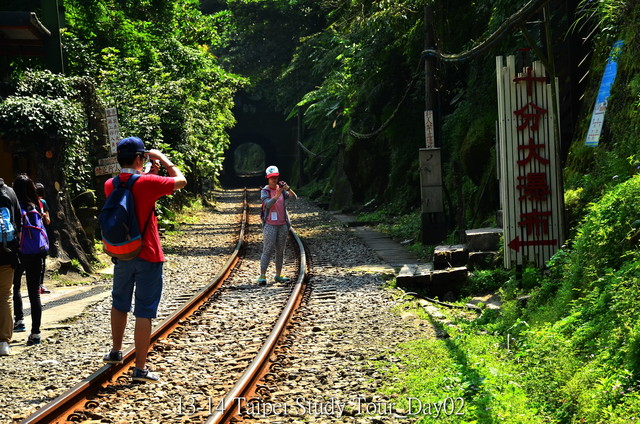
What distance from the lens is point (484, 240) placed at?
1143cm

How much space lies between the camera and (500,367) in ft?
20.5

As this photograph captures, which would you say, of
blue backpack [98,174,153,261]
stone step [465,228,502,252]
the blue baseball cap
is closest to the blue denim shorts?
blue backpack [98,174,153,261]

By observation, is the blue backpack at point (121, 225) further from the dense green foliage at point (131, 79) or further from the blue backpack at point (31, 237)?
the dense green foliage at point (131, 79)

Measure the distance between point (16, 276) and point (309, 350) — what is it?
3503 mm

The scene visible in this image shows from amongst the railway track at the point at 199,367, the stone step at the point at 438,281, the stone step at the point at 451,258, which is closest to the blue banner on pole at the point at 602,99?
the stone step at the point at 451,258

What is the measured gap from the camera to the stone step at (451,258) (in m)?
11.5

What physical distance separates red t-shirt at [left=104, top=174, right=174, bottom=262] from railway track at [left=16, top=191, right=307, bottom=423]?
3.49 ft

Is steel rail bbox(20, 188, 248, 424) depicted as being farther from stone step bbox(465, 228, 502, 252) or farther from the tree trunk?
the tree trunk

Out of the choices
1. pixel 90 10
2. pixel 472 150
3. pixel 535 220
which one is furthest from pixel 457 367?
pixel 90 10

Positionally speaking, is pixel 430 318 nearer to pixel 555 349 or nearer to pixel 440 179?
pixel 555 349

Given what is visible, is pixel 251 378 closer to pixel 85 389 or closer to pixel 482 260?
pixel 85 389

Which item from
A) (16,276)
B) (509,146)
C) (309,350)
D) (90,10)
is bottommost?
(309,350)

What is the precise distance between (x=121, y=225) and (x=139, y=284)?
1.94 feet

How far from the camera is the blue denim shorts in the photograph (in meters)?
6.37
